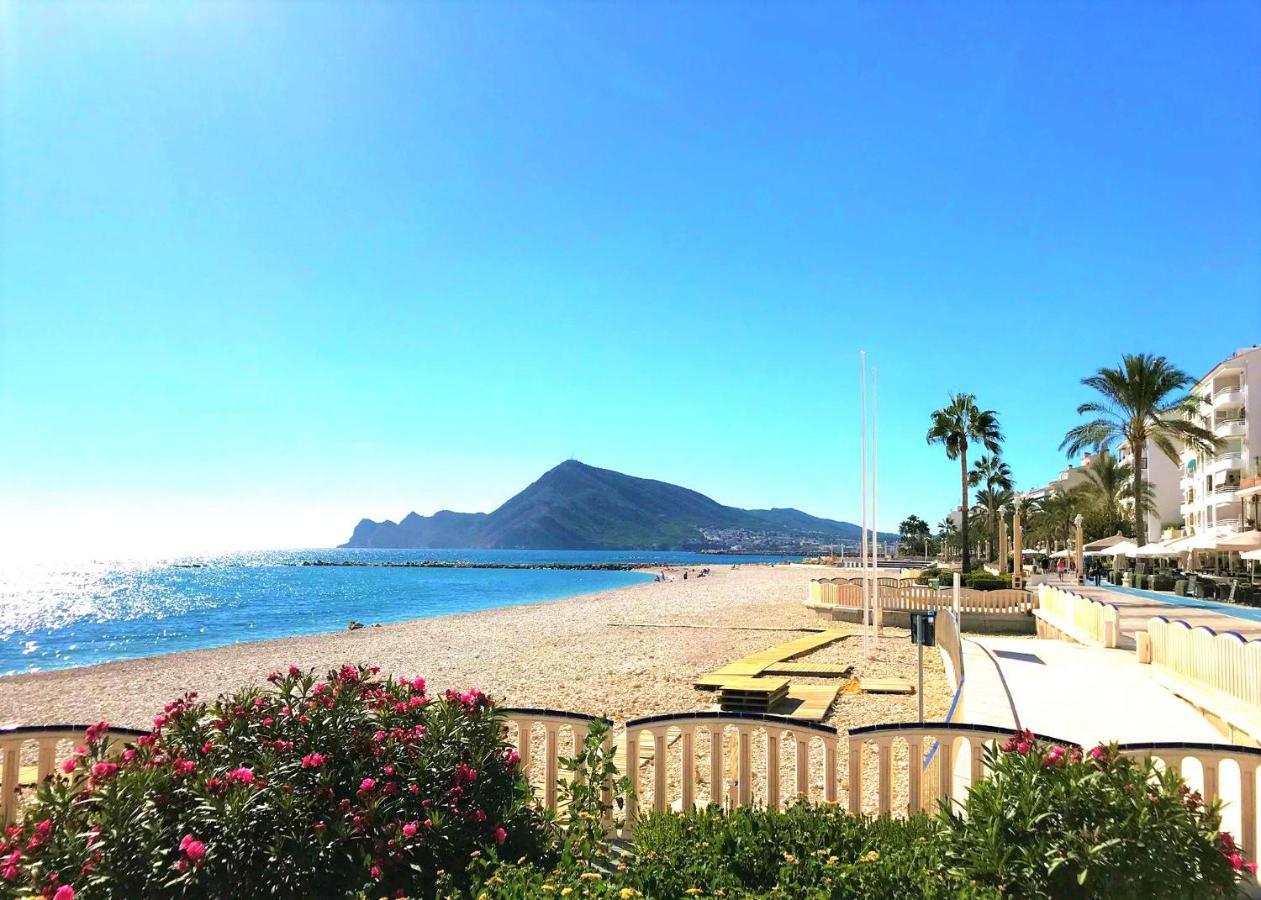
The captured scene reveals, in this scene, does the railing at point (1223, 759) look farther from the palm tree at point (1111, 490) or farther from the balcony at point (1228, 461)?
the palm tree at point (1111, 490)

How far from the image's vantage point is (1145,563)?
55.7 metres

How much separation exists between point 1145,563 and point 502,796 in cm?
6384

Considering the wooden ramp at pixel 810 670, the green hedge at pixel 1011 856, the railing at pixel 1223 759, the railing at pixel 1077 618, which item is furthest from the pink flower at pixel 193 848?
the railing at pixel 1077 618

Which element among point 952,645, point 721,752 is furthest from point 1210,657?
point 721,752

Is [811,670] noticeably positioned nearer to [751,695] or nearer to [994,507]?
[751,695]

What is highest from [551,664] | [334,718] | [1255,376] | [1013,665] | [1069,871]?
[1255,376]

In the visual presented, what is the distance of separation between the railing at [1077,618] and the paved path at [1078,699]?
2.41ft

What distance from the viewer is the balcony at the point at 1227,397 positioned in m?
52.2

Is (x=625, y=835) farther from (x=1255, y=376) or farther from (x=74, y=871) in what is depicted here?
(x=1255, y=376)

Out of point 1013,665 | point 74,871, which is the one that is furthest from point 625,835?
point 1013,665

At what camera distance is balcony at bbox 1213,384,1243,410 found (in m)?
52.2

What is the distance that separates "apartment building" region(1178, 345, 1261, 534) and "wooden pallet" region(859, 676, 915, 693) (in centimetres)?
4469

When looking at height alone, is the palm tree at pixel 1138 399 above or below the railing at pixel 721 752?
above

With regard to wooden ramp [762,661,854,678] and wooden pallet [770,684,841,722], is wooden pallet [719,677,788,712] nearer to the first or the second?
wooden pallet [770,684,841,722]
